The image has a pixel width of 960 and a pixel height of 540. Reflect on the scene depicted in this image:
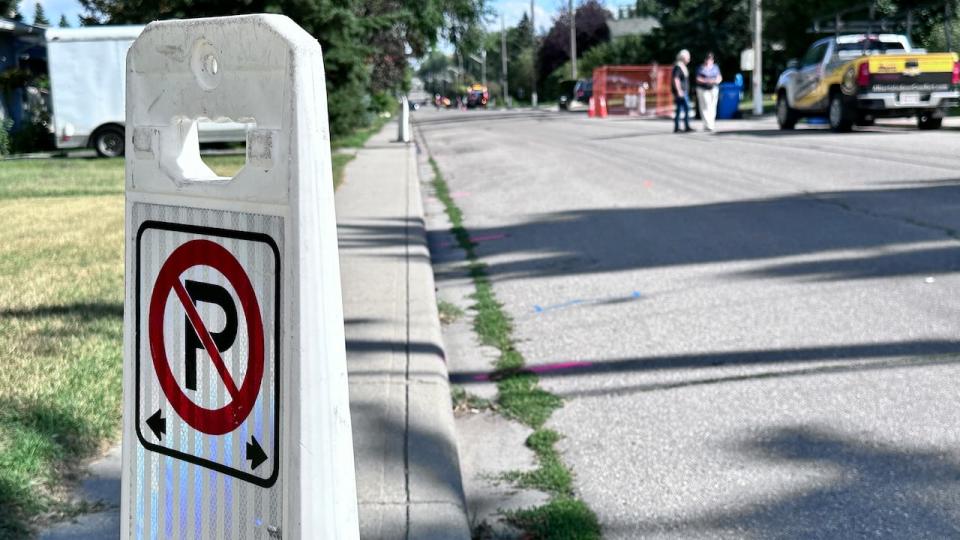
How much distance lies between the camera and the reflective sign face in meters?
2.00

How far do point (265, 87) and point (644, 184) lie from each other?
40.3 feet

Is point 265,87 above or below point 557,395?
above

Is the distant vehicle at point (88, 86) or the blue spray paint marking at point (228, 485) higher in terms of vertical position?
the distant vehicle at point (88, 86)

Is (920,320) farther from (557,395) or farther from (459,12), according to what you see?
(459,12)

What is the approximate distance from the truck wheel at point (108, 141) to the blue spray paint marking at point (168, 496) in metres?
21.8

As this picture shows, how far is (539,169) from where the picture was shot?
55.7 ft

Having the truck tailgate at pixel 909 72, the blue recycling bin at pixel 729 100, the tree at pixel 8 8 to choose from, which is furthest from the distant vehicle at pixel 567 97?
the truck tailgate at pixel 909 72

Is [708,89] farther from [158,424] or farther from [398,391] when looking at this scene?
[158,424]

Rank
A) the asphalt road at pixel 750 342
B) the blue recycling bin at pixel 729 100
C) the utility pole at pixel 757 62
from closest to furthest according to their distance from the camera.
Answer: the asphalt road at pixel 750 342 → the blue recycling bin at pixel 729 100 → the utility pole at pixel 757 62

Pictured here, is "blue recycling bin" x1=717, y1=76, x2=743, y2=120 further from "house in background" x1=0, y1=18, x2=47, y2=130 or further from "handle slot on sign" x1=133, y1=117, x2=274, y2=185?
"handle slot on sign" x1=133, y1=117, x2=274, y2=185

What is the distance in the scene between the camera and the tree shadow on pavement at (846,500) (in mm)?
3686

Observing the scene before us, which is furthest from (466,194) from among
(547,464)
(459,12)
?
(459,12)

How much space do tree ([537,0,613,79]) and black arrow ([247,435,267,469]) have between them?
8816 centimetres

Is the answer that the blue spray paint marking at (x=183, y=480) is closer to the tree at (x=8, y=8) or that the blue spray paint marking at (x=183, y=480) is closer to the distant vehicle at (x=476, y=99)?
the tree at (x=8, y=8)
